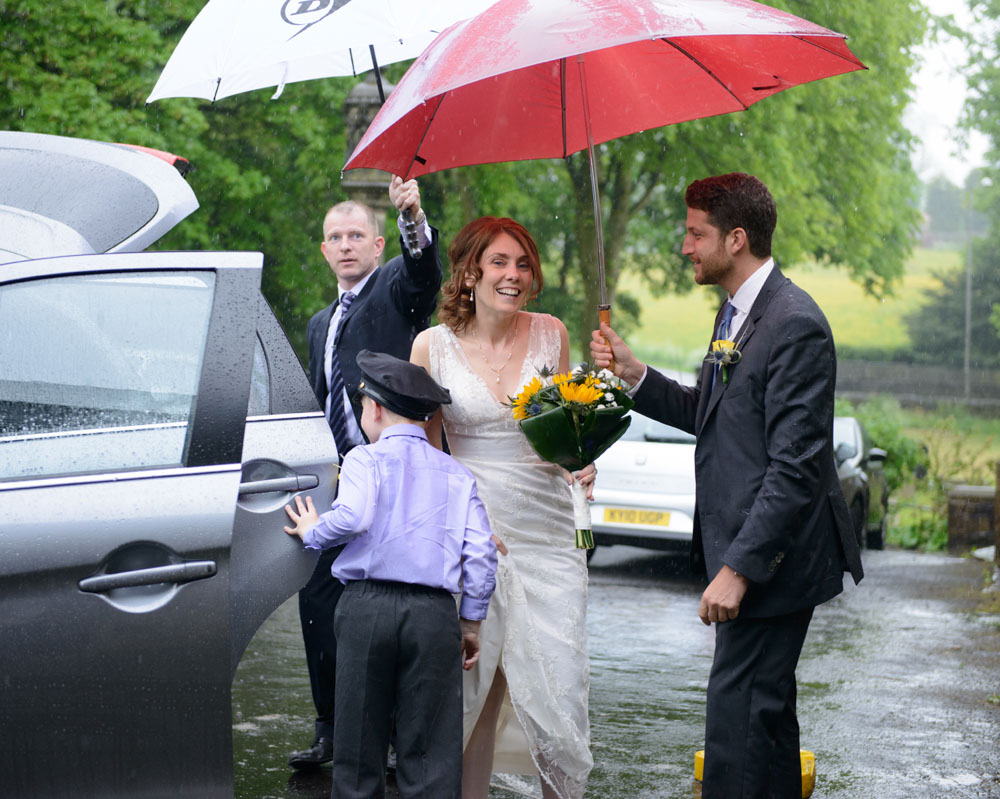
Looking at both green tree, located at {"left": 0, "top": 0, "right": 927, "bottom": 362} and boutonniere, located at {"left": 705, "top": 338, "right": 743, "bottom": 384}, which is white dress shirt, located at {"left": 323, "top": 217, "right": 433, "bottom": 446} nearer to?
boutonniere, located at {"left": 705, "top": 338, "right": 743, "bottom": 384}

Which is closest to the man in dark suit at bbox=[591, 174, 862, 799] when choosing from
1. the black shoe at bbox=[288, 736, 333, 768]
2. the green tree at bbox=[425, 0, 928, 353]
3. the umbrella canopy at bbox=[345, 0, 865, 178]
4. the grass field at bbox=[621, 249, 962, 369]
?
the umbrella canopy at bbox=[345, 0, 865, 178]

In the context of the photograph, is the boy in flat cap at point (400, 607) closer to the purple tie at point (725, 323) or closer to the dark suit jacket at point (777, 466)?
the dark suit jacket at point (777, 466)

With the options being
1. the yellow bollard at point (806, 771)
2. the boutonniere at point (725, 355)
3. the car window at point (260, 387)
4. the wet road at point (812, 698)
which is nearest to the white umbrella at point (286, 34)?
the car window at point (260, 387)

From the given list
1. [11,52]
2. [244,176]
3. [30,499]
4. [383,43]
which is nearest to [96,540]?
[30,499]

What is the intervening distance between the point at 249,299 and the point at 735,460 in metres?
1.37

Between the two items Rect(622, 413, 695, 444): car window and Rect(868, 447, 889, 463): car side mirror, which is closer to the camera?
Rect(622, 413, 695, 444): car window

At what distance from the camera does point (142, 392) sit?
3320 millimetres

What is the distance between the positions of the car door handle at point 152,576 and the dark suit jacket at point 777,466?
1361mm

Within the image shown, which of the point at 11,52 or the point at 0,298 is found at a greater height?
the point at 11,52

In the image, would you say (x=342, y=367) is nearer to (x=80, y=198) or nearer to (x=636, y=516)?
(x=80, y=198)

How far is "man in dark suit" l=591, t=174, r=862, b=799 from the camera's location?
352cm

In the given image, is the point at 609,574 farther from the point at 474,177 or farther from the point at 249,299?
the point at 474,177

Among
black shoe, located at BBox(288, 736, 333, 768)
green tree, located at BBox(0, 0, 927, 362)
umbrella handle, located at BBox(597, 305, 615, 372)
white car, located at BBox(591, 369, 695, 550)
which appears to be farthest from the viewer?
green tree, located at BBox(0, 0, 927, 362)

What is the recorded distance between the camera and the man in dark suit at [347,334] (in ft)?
15.8
